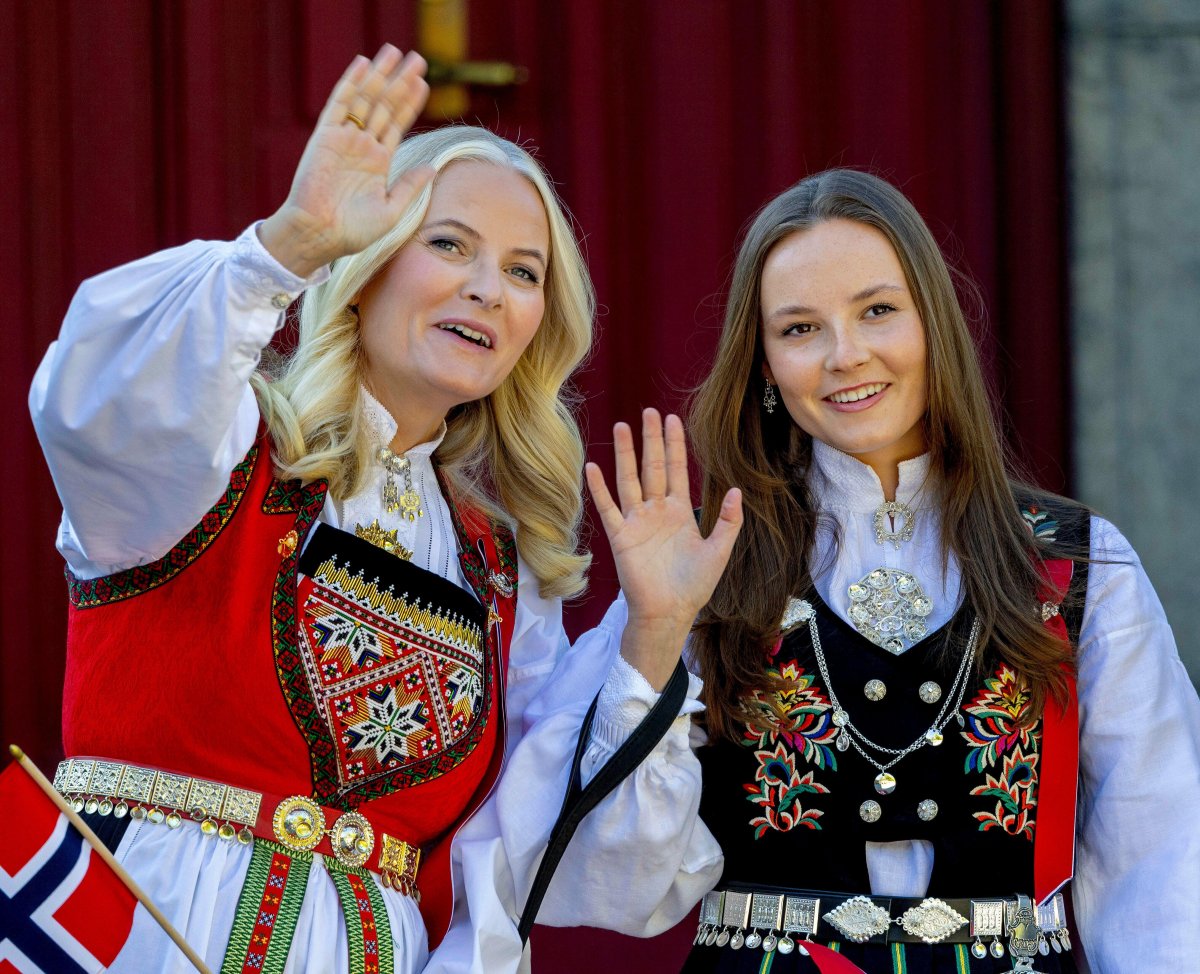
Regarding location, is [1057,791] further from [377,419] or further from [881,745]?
[377,419]

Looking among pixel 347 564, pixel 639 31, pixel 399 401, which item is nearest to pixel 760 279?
pixel 399 401

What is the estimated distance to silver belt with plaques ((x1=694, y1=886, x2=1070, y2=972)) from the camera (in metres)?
2.32

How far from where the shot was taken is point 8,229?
3.32 m

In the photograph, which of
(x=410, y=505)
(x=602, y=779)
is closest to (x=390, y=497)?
(x=410, y=505)

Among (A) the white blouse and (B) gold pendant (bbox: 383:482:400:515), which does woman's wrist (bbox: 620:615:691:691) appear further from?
(B) gold pendant (bbox: 383:482:400:515)

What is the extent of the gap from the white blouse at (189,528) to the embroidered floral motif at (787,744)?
0.36ft

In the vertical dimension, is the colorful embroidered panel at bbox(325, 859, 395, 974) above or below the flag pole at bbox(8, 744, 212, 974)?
below

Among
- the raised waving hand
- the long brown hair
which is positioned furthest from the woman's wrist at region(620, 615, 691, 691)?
the long brown hair

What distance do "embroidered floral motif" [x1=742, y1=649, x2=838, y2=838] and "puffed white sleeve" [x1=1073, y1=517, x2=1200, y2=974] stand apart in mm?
388

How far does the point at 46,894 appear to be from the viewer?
77.2 inches

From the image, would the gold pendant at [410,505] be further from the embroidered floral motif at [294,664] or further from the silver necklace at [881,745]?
the silver necklace at [881,745]

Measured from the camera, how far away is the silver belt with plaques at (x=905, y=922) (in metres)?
2.32

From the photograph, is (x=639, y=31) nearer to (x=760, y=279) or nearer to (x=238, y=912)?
(x=760, y=279)

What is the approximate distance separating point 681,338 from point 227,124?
3.47 feet
